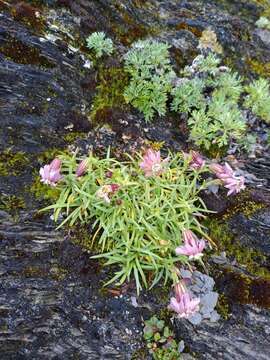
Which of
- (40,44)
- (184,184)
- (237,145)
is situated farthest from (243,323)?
(40,44)

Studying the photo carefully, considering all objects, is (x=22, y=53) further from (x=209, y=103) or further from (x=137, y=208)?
(x=209, y=103)

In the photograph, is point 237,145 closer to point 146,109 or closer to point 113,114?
point 146,109

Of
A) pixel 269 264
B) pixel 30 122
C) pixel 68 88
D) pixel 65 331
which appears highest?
pixel 68 88

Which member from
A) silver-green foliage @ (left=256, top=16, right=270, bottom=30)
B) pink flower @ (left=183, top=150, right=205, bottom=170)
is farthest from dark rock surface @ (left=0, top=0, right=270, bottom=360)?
silver-green foliage @ (left=256, top=16, right=270, bottom=30)

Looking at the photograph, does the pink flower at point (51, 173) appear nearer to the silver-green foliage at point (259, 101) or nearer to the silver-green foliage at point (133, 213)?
the silver-green foliage at point (133, 213)

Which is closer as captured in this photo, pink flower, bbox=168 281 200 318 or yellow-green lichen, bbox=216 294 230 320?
pink flower, bbox=168 281 200 318

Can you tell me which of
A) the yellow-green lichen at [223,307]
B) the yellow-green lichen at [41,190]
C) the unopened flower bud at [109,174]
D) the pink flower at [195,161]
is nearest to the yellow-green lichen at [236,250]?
the yellow-green lichen at [223,307]

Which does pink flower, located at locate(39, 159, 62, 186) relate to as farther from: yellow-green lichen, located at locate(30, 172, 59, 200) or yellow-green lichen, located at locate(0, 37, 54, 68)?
yellow-green lichen, located at locate(0, 37, 54, 68)
